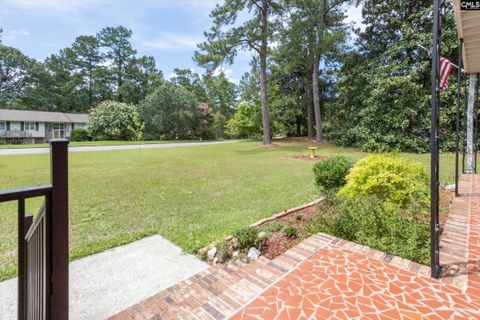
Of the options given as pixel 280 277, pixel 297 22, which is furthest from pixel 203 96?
pixel 280 277

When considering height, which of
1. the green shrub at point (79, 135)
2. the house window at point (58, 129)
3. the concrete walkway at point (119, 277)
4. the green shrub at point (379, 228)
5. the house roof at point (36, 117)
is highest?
the house roof at point (36, 117)

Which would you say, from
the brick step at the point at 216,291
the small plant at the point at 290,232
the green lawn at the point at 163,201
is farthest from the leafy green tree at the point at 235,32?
the brick step at the point at 216,291

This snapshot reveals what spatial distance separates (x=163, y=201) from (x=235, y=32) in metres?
12.0

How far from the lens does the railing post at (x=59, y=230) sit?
115 centimetres

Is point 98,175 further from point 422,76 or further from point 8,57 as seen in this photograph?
point 8,57

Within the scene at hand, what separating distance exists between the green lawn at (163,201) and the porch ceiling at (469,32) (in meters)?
3.15

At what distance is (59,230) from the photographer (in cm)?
120

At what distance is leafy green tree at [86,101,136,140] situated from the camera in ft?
85.9

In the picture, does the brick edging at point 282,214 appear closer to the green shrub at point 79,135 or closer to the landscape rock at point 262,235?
the landscape rock at point 262,235

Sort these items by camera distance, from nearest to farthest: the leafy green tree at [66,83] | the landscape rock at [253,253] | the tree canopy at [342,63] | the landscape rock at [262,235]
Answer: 1. the landscape rock at [253,253]
2. the landscape rock at [262,235]
3. the tree canopy at [342,63]
4. the leafy green tree at [66,83]

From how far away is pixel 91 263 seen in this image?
2.86 metres

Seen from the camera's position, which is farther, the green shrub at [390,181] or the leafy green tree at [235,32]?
the leafy green tree at [235,32]

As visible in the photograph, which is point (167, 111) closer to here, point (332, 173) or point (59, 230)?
point (332, 173)

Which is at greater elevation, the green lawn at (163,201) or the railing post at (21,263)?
the railing post at (21,263)
